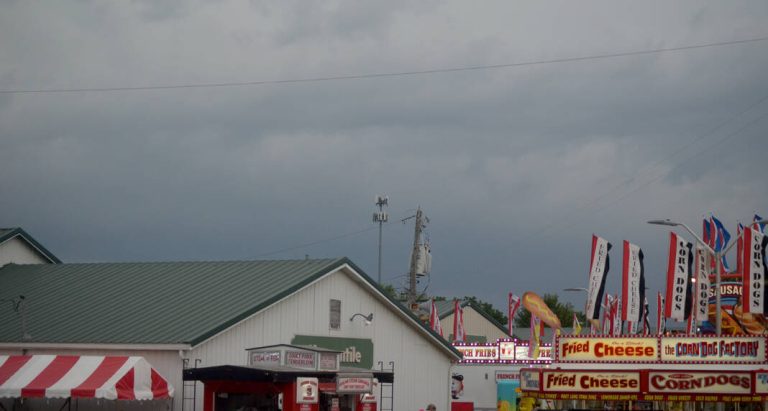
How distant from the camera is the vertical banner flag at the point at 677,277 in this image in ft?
118

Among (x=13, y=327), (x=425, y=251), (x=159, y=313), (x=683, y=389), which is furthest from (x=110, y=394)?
(x=425, y=251)

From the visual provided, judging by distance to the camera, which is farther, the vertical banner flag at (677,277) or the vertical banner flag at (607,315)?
the vertical banner flag at (607,315)

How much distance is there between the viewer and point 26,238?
43312mm

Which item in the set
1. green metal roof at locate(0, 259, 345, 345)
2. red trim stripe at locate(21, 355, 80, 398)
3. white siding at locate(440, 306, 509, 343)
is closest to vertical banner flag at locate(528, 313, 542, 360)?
green metal roof at locate(0, 259, 345, 345)

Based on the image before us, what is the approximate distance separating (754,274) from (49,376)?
21.7 meters

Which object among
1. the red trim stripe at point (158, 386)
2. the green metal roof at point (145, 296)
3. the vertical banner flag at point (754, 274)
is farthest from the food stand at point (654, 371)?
the red trim stripe at point (158, 386)

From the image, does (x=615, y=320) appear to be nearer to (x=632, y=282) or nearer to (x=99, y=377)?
(x=632, y=282)

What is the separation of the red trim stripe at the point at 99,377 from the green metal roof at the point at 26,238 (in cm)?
1524

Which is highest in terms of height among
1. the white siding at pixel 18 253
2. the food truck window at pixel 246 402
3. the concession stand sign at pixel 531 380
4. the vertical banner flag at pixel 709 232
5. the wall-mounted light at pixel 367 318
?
the vertical banner flag at pixel 709 232

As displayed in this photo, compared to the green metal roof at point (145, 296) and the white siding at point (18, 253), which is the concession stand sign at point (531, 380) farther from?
the white siding at point (18, 253)

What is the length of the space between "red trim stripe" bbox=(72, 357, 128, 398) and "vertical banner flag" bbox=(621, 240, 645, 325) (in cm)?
1864

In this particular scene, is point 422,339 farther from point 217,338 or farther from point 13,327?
point 13,327

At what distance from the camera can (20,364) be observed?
29.6m

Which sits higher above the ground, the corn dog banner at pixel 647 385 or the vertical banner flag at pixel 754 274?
the vertical banner flag at pixel 754 274
